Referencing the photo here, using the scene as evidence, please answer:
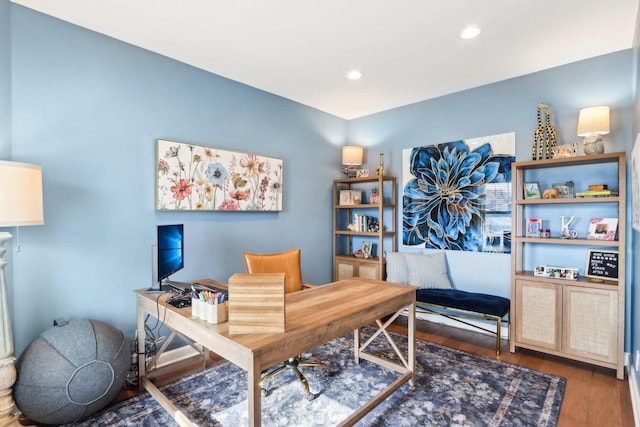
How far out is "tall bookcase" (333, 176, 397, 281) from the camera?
394 centimetres

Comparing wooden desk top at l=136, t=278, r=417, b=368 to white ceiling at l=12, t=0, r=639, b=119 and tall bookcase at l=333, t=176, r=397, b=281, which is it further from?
white ceiling at l=12, t=0, r=639, b=119

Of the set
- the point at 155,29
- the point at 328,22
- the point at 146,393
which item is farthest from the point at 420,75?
the point at 146,393

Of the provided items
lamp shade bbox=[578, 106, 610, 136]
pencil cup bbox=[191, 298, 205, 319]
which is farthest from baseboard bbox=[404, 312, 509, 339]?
pencil cup bbox=[191, 298, 205, 319]

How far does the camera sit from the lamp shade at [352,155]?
13.9 feet

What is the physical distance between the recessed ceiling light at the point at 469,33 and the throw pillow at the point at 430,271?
2167mm

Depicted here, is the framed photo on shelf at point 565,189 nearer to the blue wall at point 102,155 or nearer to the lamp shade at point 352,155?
the lamp shade at point 352,155

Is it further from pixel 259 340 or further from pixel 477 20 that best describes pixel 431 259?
pixel 259 340

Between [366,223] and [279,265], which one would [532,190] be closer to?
[366,223]

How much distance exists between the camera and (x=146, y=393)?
7.43ft

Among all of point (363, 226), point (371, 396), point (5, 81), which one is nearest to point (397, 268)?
point (363, 226)

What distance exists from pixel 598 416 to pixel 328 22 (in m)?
3.09

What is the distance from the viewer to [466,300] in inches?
122

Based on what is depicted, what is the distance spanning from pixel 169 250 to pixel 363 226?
2.48 m

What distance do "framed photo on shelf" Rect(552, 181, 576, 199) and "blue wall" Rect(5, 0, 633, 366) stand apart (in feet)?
1.43
